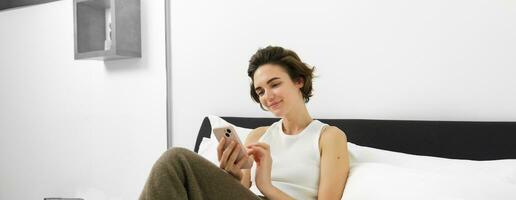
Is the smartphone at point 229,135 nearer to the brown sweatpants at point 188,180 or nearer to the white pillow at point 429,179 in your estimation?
the brown sweatpants at point 188,180

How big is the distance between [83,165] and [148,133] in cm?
60

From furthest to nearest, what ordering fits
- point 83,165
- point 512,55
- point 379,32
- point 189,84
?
point 83,165 < point 189,84 < point 379,32 < point 512,55

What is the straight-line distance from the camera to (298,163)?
1336 millimetres

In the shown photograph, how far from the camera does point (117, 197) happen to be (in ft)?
7.70

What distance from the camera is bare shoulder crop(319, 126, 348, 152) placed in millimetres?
1293

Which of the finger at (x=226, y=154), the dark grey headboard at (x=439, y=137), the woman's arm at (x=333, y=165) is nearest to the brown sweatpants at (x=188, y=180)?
the finger at (x=226, y=154)

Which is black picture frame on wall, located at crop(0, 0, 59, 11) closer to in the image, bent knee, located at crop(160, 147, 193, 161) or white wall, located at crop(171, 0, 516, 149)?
white wall, located at crop(171, 0, 516, 149)

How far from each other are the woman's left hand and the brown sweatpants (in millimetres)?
176

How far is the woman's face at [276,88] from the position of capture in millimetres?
1378

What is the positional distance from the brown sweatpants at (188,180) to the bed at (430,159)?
0.39m

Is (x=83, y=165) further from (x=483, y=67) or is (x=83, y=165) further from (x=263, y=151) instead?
(x=483, y=67)

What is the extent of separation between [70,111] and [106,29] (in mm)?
605

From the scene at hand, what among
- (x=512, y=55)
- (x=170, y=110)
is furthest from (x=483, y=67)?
(x=170, y=110)

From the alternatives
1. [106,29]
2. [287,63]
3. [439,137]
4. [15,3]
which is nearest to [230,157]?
[287,63]
